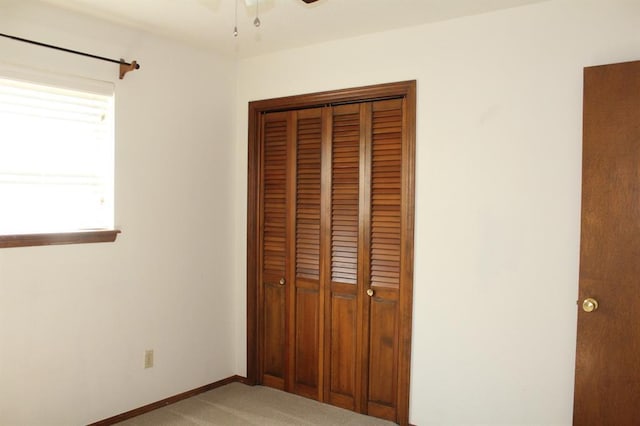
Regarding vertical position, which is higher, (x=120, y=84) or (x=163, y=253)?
(x=120, y=84)

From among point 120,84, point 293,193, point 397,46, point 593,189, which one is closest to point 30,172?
point 120,84

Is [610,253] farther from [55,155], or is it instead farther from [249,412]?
[55,155]

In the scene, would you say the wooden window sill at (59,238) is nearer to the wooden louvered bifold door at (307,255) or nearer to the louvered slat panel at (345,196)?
the wooden louvered bifold door at (307,255)

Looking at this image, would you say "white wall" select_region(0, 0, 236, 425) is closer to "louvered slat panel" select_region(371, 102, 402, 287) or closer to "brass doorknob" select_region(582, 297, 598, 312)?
"louvered slat panel" select_region(371, 102, 402, 287)

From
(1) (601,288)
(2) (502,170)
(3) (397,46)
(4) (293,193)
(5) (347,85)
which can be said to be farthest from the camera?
(4) (293,193)

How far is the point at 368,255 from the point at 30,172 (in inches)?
75.7

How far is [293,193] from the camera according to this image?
10.9 feet

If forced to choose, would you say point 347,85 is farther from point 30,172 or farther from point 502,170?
point 30,172

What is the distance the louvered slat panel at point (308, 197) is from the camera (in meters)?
3.23

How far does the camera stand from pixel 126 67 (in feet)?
9.19

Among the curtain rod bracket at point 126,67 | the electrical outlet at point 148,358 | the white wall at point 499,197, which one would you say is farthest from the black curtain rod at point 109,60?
the electrical outlet at point 148,358

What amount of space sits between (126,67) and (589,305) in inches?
107

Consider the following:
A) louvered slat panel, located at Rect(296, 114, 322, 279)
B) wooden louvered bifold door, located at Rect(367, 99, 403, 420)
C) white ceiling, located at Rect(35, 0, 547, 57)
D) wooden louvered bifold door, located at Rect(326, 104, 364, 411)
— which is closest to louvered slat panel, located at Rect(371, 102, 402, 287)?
wooden louvered bifold door, located at Rect(367, 99, 403, 420)

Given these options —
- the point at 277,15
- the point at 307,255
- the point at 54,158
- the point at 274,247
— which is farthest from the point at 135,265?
the point at 277,15
